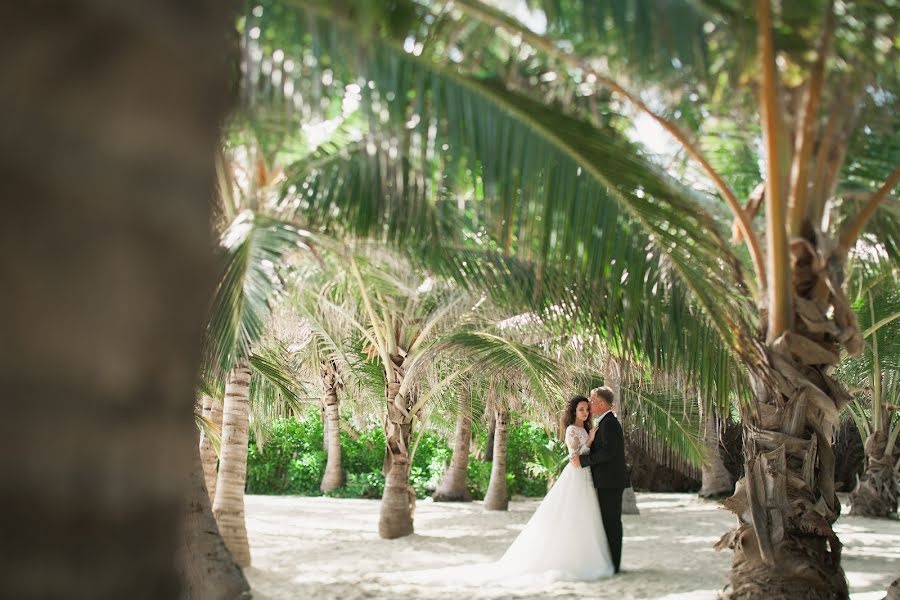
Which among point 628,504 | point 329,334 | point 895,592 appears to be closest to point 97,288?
point 895,592

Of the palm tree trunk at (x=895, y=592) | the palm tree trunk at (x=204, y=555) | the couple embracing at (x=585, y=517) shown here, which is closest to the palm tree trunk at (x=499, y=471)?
the couple embracing at (x=585, y=517)

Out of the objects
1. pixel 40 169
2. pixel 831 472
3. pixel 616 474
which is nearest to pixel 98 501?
pixel 40 169

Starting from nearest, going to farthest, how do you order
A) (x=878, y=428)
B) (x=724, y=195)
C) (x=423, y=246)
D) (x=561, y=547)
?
(x=724, y=195), (x=423, y=246), (x=561, y=547), (x=878, y=428)

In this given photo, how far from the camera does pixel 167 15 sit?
0.64m

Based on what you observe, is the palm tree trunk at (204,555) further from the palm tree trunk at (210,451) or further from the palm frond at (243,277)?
the palm tree trunk at (210,451)

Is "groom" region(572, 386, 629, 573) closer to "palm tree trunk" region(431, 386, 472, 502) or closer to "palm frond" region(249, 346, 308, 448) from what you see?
"palm frond" region(249, 346, 308, 448)

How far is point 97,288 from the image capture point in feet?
1.86

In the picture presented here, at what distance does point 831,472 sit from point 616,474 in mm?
2707

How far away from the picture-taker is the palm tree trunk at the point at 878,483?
14680 mm

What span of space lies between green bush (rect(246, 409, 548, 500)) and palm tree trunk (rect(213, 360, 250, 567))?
11942 mm

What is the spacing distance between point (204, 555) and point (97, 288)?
6387mm

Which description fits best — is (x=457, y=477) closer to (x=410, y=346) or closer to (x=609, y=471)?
(x=410, y=346)

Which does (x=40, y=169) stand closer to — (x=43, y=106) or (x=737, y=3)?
(x=43, y=106)

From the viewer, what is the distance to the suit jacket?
8.17 m
